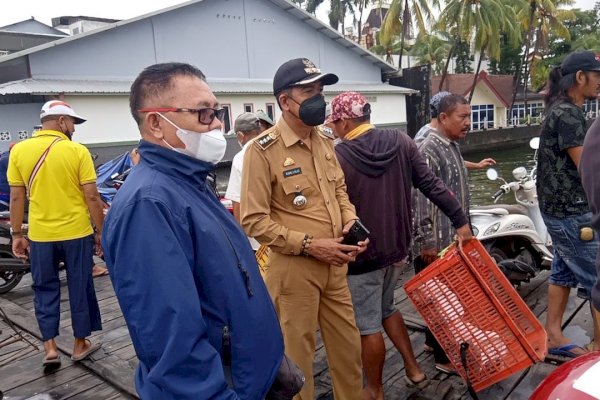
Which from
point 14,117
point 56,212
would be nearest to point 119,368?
point 56,212

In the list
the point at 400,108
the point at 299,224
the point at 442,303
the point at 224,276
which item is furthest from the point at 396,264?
the point at 400,108

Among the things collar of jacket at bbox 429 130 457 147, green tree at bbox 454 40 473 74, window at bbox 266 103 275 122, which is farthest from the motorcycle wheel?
green tree at bbox 454 40 473 74

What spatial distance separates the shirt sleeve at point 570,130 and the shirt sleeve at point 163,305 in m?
2.48

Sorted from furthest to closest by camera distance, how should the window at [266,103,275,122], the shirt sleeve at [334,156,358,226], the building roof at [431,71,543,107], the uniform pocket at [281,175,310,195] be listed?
1. the building roof at [431,71,543,107]
2. the window at [266,103,275,122]
3. the shirt sleeve at [334,156,358,226]
4. the uniform pocket at [281,175,310,195]

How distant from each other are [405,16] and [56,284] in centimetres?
2631

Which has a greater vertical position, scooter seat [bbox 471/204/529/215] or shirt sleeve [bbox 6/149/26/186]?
shirt sleeve [bbox 6/149/26/186]

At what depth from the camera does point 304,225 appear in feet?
8.00

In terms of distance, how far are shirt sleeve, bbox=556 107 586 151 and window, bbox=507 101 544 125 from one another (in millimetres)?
35235

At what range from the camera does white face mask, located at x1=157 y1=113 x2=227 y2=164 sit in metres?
1.59

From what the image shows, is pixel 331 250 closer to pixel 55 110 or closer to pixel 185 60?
pixel 55 110

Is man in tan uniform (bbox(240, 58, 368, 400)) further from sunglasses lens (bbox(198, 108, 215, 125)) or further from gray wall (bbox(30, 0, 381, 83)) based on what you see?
gray wall (bbox(30, 0, 381, 83))

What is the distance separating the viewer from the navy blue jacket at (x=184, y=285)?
1327mm

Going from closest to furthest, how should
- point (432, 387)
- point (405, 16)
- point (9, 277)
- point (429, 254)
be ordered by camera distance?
point (432, 387)
point (429, 254)
point (9, 277)
point (405, 16)

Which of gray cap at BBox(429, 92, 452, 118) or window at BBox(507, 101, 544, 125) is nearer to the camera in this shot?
gray cap at BBox(429, 92, 452, 118)
